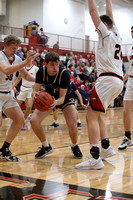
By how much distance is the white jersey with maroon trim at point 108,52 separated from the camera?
4489 mm

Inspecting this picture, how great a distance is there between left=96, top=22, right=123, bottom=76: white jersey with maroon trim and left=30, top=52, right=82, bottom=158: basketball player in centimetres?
72

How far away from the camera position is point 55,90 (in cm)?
526

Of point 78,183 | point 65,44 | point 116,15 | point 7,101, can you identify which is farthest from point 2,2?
point 78,183

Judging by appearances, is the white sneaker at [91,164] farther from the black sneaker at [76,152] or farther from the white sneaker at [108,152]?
the black sneaker at [76,152]

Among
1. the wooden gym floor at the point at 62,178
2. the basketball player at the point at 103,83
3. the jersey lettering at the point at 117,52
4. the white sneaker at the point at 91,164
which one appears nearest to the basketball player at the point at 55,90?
the wooden gym floor at the point at 62,178

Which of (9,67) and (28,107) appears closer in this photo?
(9,67)

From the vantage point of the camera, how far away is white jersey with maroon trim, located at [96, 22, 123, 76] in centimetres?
449

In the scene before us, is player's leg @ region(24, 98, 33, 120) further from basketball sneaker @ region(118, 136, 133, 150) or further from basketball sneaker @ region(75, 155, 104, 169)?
basketball sneaker @ region(75, 155, 104, 169)

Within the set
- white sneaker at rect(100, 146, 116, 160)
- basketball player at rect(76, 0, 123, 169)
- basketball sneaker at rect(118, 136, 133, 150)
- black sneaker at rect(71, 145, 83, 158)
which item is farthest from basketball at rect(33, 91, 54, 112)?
basketball sneaker at rect(118, 136, 133, 150)

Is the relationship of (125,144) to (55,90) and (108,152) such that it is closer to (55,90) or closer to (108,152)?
(108,152)

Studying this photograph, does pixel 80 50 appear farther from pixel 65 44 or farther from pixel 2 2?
pixel 2 2

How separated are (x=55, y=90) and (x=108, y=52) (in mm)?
1229

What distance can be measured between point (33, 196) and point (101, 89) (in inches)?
78.6

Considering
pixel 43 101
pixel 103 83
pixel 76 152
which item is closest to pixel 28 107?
pixel 76 152
